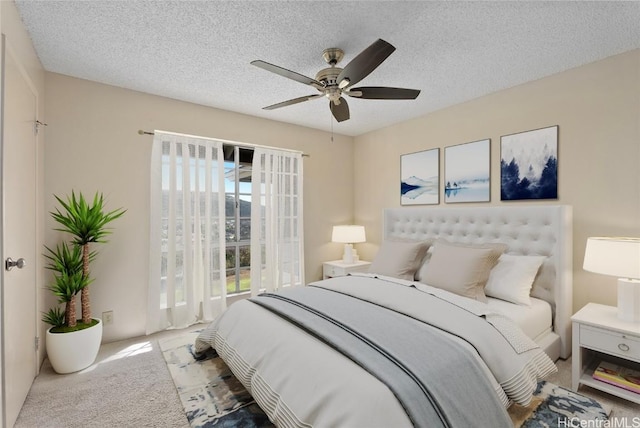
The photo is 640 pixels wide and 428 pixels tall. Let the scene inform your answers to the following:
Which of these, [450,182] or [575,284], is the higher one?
[450,182]

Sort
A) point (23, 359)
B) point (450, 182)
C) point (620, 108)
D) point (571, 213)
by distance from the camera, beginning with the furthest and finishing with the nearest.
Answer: point (450, 182)
point (571, 213)
point (620, 108)
point (23, 359)

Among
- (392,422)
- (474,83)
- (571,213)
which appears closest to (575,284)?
(571,213)

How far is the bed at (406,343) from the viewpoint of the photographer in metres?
1.28

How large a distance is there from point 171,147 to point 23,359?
205 cm

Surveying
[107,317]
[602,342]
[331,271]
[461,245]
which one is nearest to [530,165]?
[461,245]

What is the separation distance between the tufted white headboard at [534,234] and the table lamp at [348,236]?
910 millimetres

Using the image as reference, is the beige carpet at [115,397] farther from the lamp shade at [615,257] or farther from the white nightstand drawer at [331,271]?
the white nightstand drawer at [331,271]

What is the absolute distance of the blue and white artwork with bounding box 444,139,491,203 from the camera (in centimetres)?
314

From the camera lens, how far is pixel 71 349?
7.59ft

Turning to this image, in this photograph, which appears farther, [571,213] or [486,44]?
[571,213]

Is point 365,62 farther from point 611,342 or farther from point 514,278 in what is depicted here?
→ point 611,342

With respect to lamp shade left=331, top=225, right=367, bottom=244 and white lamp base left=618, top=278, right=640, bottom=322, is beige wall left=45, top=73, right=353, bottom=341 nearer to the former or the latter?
lamp shade left=331, top=225, right=367, bottom=244

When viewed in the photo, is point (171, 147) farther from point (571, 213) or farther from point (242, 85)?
point (571, 213)

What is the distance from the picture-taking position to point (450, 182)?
3459mm
